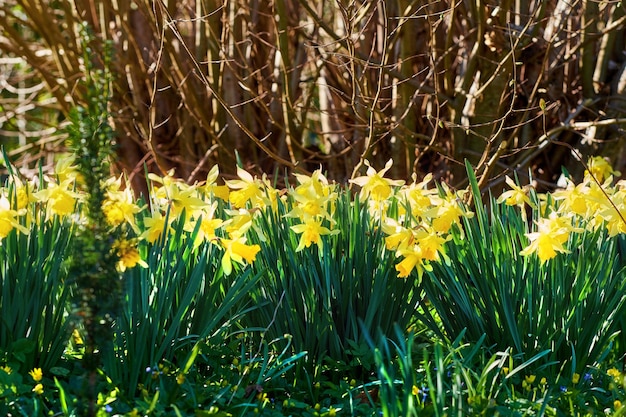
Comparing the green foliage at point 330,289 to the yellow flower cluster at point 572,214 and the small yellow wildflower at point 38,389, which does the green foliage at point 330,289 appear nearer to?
the yellow flower cluster at point 572,214

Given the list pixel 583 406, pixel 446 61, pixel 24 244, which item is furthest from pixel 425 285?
pixel 446 61

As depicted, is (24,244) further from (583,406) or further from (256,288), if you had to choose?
(583,406)

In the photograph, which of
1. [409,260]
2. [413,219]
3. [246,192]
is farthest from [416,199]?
[246,192]

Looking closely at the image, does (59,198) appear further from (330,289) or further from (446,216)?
(446,216)

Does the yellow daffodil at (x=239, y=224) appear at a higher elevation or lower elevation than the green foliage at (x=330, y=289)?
higher

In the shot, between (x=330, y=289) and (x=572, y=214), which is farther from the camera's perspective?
(x=572, y=214)

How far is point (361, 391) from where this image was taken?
7.73 feet

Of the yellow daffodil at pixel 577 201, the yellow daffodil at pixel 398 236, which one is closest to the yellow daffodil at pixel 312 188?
the yellow daffodil at pixel 398 236

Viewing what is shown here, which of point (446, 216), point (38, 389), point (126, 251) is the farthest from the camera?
point (446, 216)

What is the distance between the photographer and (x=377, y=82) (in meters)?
4.48

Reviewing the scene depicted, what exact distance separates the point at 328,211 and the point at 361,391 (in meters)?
0.60

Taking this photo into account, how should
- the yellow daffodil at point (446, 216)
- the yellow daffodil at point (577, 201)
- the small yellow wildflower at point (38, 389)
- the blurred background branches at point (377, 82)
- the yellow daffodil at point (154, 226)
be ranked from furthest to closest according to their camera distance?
the blurred background branches at point (377, 82) < the yellow daffodil at point (577, 201) < the yellow daffodil at point (446, 216) < the yellow daffodil at point (154, 226) < the small yellow wildflower at point (38, 389)

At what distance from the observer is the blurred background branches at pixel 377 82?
4.02m

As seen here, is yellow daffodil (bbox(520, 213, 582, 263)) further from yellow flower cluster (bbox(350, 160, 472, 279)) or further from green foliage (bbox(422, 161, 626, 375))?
yellow flower cluster (bbox(350, 160, 472, 279))
